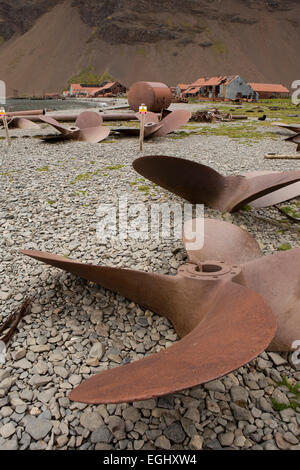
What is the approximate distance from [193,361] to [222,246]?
1824mm

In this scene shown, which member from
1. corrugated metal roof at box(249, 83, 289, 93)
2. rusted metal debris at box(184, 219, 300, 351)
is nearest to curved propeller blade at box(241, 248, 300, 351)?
rusted metal debris at box(184, 219, 300, 351)

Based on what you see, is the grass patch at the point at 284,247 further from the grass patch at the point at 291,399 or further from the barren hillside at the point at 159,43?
the barren hillside at the point at 159,43

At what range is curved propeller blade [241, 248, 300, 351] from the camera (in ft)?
6.80

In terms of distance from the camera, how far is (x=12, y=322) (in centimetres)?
238

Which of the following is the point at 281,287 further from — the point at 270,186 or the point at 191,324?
the point at 270,186

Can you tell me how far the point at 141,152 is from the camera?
7.88 metres

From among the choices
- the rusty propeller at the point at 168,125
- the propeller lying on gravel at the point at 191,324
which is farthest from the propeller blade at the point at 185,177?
the rusty propeller at the point at 168,125

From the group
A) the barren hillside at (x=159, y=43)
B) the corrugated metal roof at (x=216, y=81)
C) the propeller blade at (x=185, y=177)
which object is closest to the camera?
the propeller blade at (x=185, y=177)

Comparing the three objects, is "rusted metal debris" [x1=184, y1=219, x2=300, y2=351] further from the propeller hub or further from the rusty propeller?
the rusty propeller

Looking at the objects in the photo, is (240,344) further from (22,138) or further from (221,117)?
(221,117)

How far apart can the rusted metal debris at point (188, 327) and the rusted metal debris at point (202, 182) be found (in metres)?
1.63

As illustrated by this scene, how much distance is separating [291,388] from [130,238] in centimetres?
220

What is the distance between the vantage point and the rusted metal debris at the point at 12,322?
222cm
